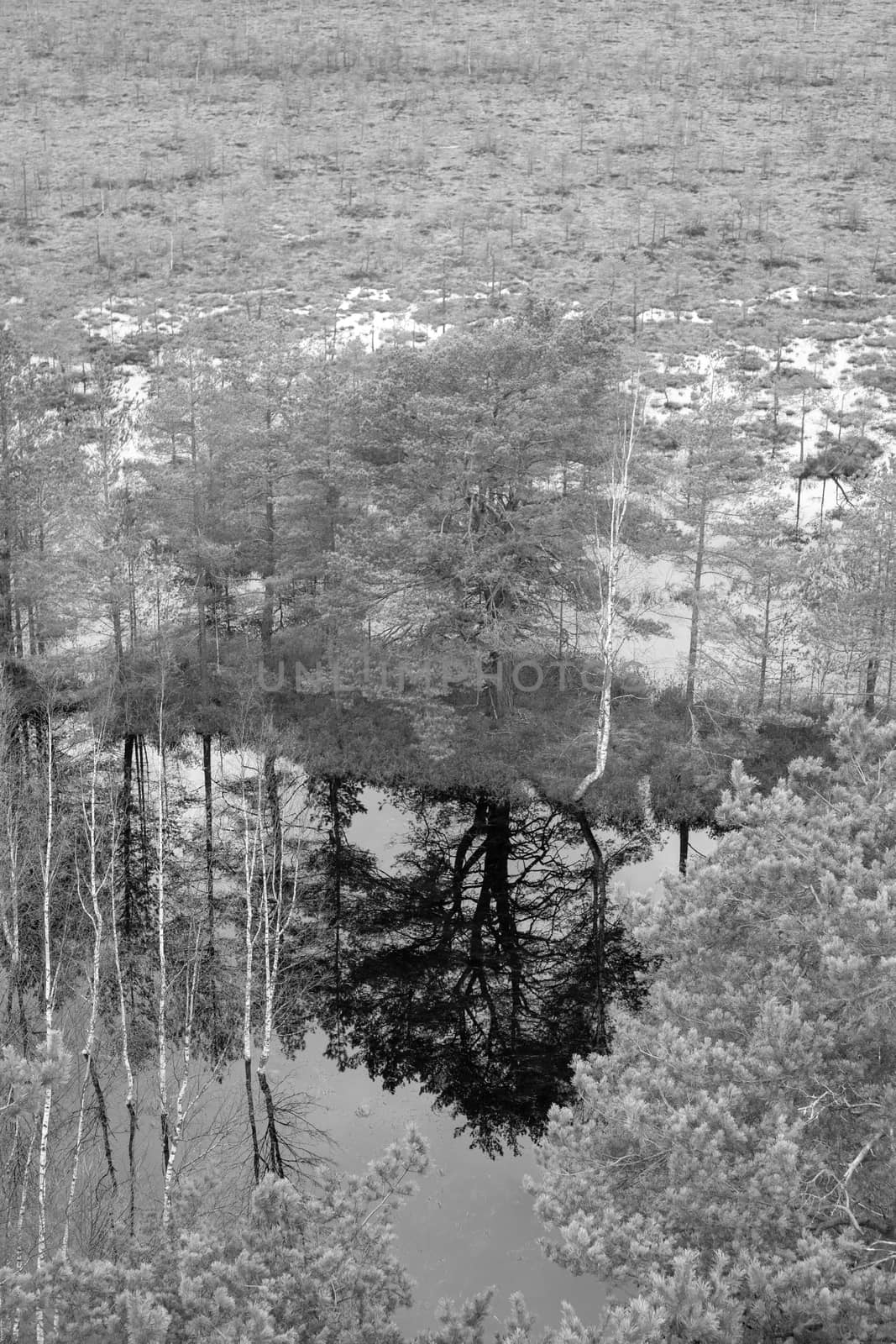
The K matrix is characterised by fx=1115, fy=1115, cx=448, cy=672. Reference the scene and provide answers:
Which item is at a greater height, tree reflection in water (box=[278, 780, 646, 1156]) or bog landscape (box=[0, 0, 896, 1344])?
bog landscape (box=[0, 0, 896, 1344])

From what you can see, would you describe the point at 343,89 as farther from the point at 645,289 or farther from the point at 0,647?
the point at 0,647

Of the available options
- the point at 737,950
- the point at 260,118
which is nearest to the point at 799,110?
the point at 260,118

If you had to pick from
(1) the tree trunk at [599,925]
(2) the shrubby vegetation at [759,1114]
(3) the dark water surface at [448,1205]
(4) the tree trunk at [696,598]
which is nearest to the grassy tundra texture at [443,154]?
(4) the tree trunk at [696,598]

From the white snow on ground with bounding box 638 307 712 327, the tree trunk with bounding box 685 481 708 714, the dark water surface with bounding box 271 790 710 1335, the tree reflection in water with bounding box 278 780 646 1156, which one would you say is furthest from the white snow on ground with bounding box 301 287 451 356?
the dark water surface with bounding box 271 790 710 1335

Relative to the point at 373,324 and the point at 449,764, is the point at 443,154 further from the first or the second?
the point at 449,764

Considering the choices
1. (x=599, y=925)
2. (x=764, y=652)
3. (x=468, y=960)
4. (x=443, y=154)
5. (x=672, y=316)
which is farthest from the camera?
(x=443, y=154)

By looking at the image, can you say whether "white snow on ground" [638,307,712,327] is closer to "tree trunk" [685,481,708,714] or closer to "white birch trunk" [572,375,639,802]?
"white birch trunk" [572,375,639,802]

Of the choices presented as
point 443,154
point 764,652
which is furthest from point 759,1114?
point 443,154
